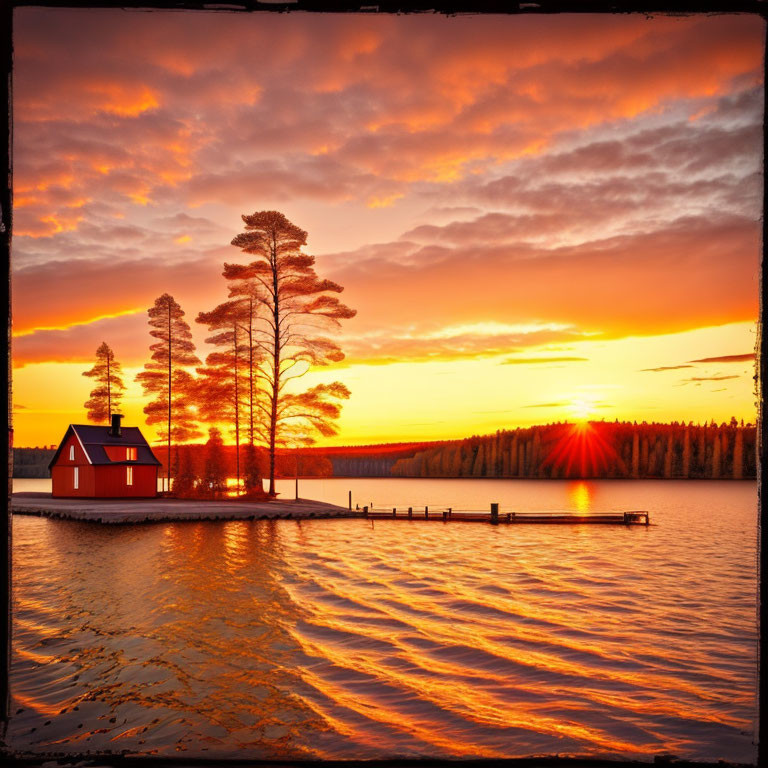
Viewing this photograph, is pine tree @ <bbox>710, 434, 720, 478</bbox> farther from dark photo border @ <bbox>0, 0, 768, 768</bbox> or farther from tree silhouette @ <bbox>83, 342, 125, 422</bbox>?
dark photo border @ <bbox>0, 0, 768, 768</bbox>

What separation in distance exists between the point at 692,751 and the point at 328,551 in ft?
70.9

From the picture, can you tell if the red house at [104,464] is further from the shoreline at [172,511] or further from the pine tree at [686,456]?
the pine tree at [686,456]

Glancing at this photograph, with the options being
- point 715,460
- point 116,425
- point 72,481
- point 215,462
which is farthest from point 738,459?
point 72,481

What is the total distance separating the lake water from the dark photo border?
5.08 m

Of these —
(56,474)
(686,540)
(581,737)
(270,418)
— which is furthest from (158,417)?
(581,737)

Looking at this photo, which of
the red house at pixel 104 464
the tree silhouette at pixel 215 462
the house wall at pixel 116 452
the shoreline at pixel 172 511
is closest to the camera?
the shoreline at pixel 172 511

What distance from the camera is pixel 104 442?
159ft

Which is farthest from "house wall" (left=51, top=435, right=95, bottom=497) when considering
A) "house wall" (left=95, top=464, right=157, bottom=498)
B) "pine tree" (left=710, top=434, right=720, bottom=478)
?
"pine tree" (left=710, top=434, right=720, bottom=478)

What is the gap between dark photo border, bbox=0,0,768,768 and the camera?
2982 mm

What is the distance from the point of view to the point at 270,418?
139ft

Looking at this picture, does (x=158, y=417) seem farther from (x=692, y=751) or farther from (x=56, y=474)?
(x=692, y=751)

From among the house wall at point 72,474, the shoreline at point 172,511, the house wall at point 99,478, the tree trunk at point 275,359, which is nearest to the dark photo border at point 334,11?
the shoreline at point 172,511

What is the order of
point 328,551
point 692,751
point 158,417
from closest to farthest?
point 692,751 → point 328,551 → point 158,417

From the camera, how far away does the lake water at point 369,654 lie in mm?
9703
